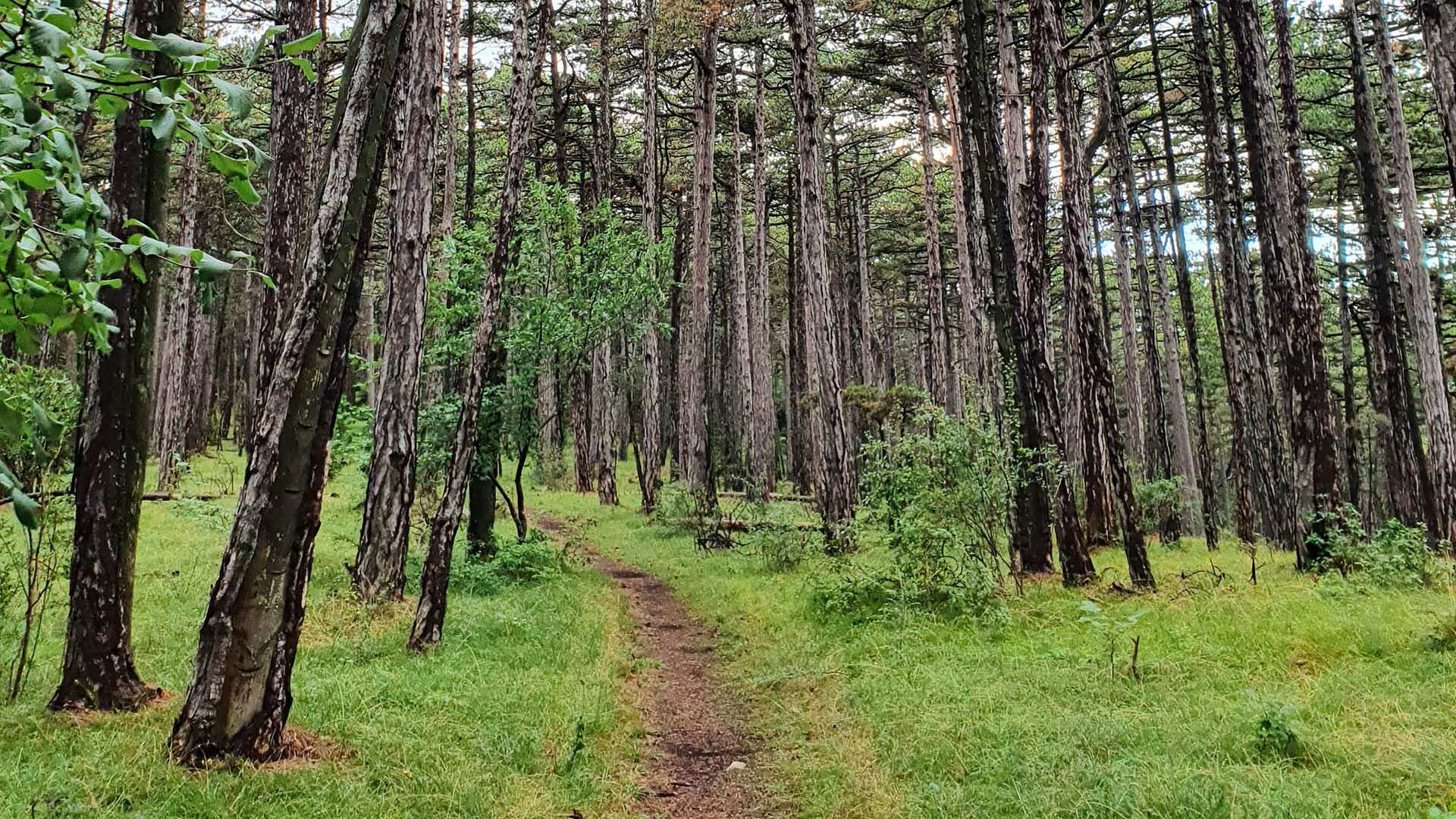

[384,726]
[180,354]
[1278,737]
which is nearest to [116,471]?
[384,726]

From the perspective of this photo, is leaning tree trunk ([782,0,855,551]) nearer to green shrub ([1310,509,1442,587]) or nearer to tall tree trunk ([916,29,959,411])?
green shrub ([1310,509,1442,587])

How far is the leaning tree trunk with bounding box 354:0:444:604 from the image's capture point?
9141 mm

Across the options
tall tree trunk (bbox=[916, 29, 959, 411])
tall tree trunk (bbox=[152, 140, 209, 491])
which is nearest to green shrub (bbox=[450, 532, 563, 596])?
Result: tall tree trunk (bbox=[152, 140, 209, 491])

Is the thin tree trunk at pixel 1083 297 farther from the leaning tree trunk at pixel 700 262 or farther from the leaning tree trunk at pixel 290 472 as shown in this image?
the leaning tree trunk at pixel 700 262

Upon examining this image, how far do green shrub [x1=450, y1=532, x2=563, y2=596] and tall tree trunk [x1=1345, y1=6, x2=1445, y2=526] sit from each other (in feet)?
46.0

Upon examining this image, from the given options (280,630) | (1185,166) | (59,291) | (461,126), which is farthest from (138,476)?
(1185,166)

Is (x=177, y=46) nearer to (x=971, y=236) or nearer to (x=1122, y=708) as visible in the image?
(x=1122, y=708)

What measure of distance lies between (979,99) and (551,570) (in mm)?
9068

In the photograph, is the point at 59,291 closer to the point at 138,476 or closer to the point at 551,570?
the point at 138,476

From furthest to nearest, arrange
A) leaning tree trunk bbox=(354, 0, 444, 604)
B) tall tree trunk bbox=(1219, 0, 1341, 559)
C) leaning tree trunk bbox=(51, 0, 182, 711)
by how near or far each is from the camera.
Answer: tall tree trunk bbox=(1219, 0, 1341, 559)
leaning tree trunk bbox=(354, 0, 444, 604)
leaning tree trunk bbox=(51, 0, 182, 711)

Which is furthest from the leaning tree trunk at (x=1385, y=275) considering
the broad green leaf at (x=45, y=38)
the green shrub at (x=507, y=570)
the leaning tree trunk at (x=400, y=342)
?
the broad green leaf at (x=45, y=38)

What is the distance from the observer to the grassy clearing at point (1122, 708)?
13.2 ft

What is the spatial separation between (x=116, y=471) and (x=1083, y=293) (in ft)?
33.2

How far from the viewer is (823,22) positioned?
2062 centimetres
